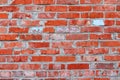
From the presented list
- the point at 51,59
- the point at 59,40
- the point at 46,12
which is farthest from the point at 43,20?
the point at 51,59

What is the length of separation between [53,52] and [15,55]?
0.33 m

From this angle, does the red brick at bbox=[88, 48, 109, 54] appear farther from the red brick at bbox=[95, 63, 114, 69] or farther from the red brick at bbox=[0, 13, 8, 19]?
the red brick at bbox=[0, 13, 8, 19]

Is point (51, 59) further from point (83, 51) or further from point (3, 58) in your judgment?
point (3, 58)

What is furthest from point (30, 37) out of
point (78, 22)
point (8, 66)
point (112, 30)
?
point (112, 30)

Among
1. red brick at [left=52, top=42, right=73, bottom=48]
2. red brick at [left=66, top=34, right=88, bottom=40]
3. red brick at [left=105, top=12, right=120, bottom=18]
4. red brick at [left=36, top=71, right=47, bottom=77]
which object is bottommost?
red brick at [left=36, top=71, right=47, bottom=77]

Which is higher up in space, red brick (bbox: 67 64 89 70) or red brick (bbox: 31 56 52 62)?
red brick (bbox: 31 56 52 62)

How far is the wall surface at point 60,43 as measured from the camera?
76.2 inches

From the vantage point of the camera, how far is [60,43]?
1.94 metres

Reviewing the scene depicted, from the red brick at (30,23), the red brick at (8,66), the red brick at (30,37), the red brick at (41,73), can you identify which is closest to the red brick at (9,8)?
the red brick at (30,23)

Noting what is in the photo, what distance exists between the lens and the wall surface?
1936 millimetres

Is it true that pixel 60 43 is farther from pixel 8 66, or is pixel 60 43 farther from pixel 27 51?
pixel 8 66

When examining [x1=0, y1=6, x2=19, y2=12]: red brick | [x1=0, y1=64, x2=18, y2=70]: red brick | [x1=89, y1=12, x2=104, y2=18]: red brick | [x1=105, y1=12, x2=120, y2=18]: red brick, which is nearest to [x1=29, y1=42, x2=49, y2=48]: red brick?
[x1=0, y1=64, x2=18, y2=70]: red brick

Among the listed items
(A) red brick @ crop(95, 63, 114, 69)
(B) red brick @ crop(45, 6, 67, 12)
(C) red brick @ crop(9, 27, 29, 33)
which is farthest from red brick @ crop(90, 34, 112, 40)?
(C) red brick @ crop(9, 27, 29, 33)

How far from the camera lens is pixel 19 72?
6.34 feet
